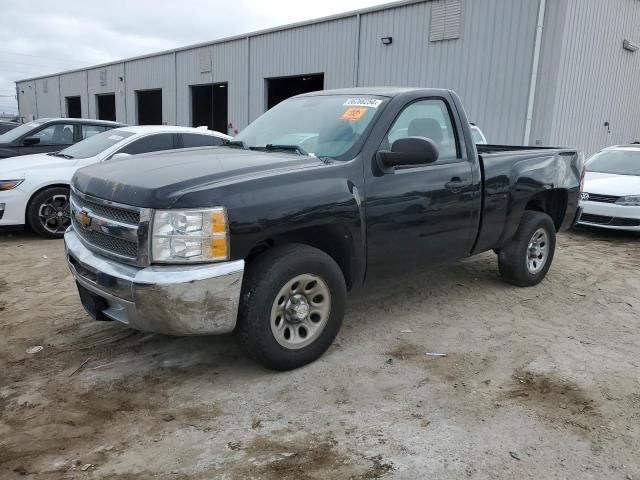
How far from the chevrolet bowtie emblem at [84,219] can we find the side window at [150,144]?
14.3 ft

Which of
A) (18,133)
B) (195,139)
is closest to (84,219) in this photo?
(195,139)

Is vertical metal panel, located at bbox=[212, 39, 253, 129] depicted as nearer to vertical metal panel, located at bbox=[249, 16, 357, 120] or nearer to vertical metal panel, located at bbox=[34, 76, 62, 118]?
vertical metal panel, located at bbox=[249, 16, 357, 120]

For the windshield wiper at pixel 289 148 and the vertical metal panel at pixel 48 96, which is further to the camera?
the vertical metal panel at pixel 48 96

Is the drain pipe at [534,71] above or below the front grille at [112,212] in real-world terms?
above

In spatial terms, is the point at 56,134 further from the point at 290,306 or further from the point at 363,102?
the point at 290,306

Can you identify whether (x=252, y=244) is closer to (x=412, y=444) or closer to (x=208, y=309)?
(x=208, y=309)

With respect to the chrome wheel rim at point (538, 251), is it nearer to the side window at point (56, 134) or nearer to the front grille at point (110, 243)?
the front grille at point (110, 243)

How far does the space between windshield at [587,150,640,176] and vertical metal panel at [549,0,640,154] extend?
2.62 metres

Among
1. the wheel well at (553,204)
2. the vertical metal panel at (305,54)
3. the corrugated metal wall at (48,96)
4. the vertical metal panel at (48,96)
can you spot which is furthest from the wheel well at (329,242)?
the corrugated metal wall at (48,96)

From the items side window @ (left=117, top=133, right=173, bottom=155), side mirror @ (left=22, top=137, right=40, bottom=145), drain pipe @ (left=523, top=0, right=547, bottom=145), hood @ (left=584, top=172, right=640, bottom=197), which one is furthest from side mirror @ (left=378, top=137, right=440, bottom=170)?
drain pipe @ (left=523, top=0, right=547, bottom=145)

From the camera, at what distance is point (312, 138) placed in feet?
13.5

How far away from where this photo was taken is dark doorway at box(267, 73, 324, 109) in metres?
20.8

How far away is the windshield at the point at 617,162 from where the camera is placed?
32.1ft

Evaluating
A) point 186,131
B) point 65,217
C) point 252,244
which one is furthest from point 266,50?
point 252,244
